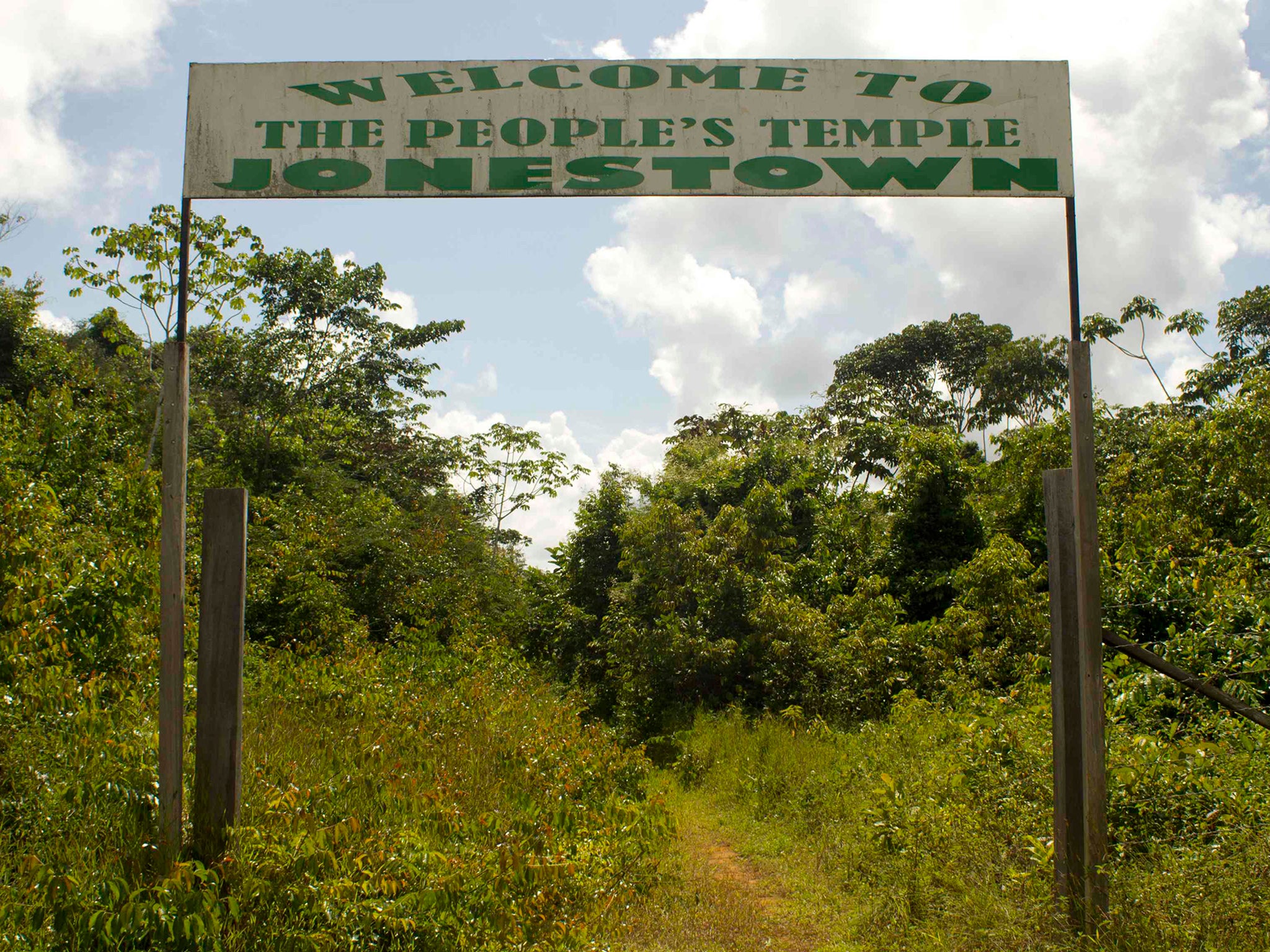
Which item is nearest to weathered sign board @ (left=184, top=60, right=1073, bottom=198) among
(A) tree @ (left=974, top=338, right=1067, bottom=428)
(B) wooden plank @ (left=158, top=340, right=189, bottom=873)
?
(B) wooden plank @ (left=158, top=340, right=189, bottom=873)

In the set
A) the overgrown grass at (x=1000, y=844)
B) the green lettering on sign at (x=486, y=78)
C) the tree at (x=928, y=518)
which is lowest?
the overgrown grass at (x=1000, y=844)

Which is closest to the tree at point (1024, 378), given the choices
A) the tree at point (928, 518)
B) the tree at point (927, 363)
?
the tree at point (927, 363)

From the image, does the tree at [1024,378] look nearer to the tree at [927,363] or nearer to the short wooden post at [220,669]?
the tree at [927,363]

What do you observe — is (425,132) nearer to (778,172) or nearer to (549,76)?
(549,76)

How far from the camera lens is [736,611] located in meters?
11.6

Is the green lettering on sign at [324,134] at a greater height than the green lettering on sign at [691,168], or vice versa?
the green lettering on sign at [324,134]

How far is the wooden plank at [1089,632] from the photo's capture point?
3.63 m

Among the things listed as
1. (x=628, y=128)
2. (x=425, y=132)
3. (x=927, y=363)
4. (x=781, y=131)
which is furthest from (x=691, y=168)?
(x=927, y=363)

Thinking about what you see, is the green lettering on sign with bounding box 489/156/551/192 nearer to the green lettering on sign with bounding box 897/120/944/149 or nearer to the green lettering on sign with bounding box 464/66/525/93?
the green lettering on sign with bounding box 464/66/525/93

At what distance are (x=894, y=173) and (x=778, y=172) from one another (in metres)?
0.52

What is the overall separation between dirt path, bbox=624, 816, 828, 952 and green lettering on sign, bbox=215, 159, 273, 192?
3849 millimetres

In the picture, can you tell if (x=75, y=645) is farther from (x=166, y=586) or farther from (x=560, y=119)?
(x=560, y=119)

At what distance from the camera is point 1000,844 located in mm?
4559

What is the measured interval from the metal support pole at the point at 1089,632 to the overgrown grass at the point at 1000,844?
251mm
